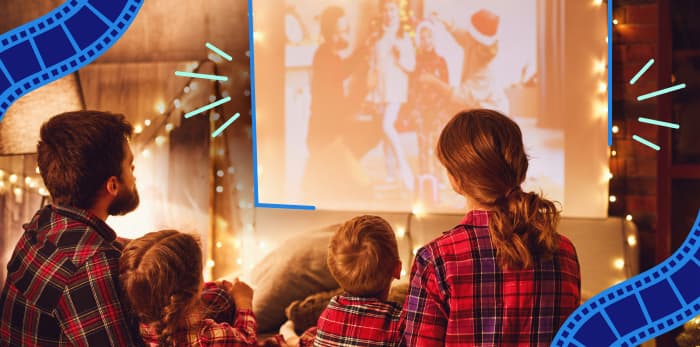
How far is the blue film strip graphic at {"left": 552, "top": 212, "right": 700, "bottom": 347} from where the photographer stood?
183cm

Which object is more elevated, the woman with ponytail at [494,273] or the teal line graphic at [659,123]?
the teal line graphic at [659,123]

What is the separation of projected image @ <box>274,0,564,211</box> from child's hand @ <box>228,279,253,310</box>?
4.30ft

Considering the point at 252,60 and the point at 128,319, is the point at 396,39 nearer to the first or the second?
the point at 252,60

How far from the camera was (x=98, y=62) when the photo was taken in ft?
13.4

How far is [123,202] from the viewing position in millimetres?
2287

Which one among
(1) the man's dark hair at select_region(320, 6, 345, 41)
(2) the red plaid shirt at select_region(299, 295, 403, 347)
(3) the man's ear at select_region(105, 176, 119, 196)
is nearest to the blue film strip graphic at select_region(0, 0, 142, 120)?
(3) the man's ear at select_region(105, 176, 119, 196)

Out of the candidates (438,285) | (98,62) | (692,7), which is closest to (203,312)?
(438,285)

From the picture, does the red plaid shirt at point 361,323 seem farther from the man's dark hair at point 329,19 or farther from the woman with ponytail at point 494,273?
the man's dark hair at point 329,19

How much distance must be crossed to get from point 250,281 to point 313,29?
1293 millimetres

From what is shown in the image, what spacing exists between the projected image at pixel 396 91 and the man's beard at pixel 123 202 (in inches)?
61.8

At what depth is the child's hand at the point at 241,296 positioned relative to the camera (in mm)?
2461

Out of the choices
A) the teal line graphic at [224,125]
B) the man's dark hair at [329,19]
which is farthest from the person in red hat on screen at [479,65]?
the teal line graphic at [224,125]

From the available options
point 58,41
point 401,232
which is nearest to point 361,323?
point 58,41

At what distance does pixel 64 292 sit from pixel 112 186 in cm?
37
